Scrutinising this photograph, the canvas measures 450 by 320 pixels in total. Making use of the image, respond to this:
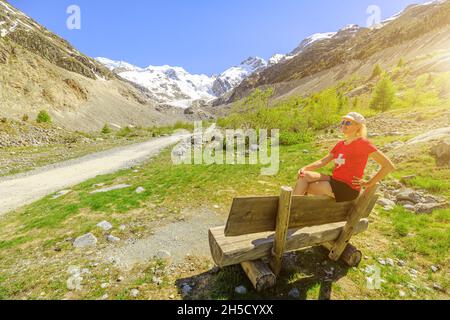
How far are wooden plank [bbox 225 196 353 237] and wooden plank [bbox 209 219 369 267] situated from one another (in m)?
0.27

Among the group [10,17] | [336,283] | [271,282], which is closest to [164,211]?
[271,282]

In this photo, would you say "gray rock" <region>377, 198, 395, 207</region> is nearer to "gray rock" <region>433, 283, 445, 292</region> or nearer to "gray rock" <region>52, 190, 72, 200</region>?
"gray rock" <region>433, 283, 445, 292</region>

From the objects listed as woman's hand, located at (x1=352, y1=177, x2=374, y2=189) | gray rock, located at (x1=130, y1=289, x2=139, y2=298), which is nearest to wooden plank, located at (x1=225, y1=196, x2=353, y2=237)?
woman's hand, located at (x1=352, y1=177, x2=374, y2=189)

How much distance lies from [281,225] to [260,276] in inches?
38.3

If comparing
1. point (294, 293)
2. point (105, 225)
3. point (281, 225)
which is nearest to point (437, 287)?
point (294, 293)

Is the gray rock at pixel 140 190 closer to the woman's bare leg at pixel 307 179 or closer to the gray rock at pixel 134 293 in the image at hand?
the gray rock at pixel 134 293

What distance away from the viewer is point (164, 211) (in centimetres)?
810

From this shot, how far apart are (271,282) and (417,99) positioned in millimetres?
48375

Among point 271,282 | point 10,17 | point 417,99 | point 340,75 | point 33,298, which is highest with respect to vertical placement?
point 10,17

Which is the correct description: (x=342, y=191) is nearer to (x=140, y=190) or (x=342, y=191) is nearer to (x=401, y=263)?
(x=401, y=263)

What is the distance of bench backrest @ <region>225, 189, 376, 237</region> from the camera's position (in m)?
3.58

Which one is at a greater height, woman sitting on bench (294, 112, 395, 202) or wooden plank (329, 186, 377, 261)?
woman sitting on bench (294, 112, 395, 202)

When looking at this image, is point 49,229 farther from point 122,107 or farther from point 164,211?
point 122,107

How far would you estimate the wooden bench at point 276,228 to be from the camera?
3.65 metres
